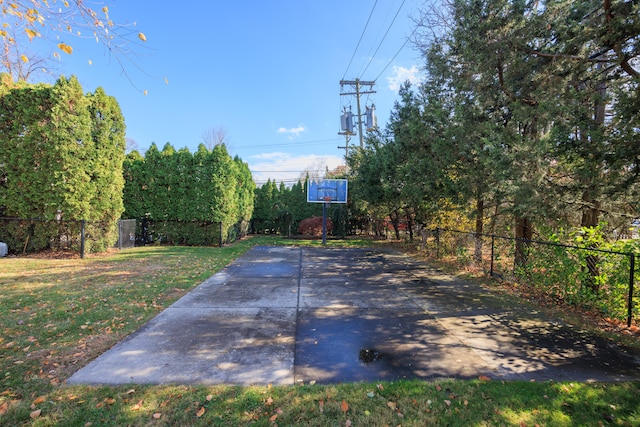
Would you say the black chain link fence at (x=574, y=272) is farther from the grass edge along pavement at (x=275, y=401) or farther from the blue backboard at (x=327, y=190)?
the blue backboard at (x=327, y=190)

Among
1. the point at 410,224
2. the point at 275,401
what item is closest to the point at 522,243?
the point at 275,401

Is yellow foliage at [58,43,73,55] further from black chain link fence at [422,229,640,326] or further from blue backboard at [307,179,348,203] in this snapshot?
blue backboard at [307,179,348,203]

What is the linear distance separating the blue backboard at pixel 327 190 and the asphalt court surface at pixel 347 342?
9127 mm

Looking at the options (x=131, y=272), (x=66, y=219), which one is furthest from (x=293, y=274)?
(x=66, y=219)

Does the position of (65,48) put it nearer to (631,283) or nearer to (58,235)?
(631,283)

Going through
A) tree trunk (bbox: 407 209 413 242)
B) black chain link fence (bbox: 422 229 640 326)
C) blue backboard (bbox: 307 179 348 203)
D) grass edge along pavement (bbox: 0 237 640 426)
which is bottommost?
grass edge along pavement (bbox: 0 237 640 426)

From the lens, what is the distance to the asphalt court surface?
292 centimetres

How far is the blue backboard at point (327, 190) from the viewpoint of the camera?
49.4 feet

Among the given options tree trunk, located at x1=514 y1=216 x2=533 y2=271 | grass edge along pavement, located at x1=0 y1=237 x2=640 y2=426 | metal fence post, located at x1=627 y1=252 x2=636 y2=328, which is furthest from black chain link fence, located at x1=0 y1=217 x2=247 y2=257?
metal fence post, located at x1=627 y1=252 x2=636 y2=328

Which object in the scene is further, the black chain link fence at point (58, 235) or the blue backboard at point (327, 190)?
the blue backboard at point (327, 190)

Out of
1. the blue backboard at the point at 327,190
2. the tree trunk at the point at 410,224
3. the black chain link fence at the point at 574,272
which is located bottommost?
the black chain link fence at the point at 574,272

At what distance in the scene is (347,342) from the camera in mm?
3625

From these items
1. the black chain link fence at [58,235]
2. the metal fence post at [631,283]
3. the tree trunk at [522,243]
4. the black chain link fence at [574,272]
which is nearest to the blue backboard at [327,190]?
the black chain link fence at [58,235]

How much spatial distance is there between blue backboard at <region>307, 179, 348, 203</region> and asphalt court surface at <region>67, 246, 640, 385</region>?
913 cm
